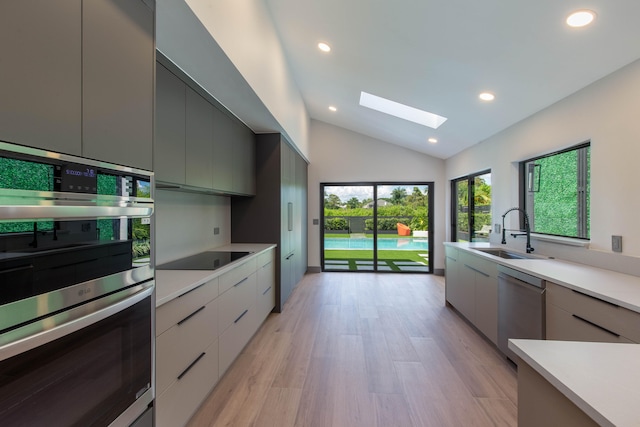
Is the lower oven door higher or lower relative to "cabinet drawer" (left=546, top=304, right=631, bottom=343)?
higher

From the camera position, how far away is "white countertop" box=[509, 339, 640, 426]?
607 millimetres

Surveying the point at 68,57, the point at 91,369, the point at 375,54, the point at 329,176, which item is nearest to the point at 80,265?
the point at 91,369

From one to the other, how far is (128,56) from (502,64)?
109 inches

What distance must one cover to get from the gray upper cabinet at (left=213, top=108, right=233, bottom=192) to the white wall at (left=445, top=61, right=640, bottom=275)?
10.8 ft

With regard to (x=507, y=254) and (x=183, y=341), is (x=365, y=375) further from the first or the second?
(x=507, y=254)

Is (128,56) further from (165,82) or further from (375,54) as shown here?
(375,54)

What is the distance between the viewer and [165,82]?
6.26ft

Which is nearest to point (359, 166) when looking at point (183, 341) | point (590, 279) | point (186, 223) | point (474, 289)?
point (474, 289)

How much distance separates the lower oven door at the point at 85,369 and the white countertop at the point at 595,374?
137cm

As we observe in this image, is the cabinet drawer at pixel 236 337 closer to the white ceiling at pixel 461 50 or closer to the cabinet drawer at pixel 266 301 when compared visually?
the cabinet drawer at pixel 266 301

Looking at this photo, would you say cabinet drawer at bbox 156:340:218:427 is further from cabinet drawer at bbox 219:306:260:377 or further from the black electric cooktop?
the black electric cooktop

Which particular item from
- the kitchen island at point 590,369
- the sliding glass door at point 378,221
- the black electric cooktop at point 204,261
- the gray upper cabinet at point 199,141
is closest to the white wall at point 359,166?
the sliding glass door at point 378,221

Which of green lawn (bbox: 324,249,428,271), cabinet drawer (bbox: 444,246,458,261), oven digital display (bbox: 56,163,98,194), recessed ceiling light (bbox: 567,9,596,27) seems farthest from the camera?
green lawn (bbox: 324,249,428,271)

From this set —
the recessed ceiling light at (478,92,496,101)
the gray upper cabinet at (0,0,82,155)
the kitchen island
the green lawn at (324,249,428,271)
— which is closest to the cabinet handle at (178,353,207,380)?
the gray upper cabinet at (0,0,82,155)
